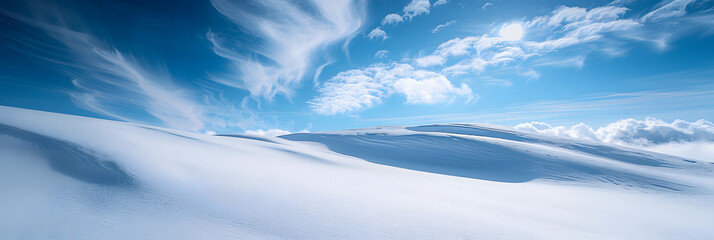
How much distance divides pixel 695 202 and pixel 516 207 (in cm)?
781

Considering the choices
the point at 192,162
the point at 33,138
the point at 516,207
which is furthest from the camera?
the point at 516,207

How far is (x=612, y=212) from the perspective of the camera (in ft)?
21.3

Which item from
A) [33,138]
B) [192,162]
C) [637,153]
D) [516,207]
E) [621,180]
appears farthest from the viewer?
[637,153]

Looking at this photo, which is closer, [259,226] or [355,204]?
[259,226]

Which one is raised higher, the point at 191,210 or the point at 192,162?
the point at 192,162

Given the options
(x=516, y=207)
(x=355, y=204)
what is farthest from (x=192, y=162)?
(x=516, y=207)

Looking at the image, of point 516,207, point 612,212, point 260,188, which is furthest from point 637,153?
point 260,188

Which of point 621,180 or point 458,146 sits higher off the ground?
point 458,146

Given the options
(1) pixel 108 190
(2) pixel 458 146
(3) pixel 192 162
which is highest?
(2) pixel 458 146

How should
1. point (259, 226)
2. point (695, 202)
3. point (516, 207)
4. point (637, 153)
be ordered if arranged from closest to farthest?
point (259, 226) → point (516, 207) → point (695, 202) → point (637, 153)

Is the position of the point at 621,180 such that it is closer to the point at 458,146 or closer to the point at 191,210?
the point at 458,146

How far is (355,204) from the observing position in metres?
4.72

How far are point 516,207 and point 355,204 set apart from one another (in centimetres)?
457

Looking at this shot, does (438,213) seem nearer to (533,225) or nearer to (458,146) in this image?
(533,225)
